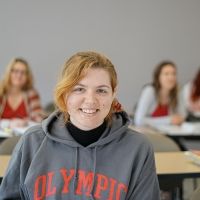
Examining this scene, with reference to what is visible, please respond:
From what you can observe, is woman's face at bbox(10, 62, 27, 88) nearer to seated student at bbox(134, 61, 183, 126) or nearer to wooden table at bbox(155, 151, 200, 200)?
seated student at bbox(134, 61, 183, 126)

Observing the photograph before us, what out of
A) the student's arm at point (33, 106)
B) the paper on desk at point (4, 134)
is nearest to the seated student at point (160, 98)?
the student's arm at point (33, 106)

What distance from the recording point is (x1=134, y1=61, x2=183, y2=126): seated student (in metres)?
3.96

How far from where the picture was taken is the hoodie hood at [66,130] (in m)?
1.55

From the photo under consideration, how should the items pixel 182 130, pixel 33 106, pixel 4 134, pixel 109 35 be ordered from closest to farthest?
pixel 4 134, pixel 182 130, pixel 33 106, pixel 109 35

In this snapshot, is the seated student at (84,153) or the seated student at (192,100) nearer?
the seated student at (84,153)

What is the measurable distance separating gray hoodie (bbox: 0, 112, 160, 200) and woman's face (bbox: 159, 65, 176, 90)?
2.44 metres

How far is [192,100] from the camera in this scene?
443 cm

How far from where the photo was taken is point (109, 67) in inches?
59.2

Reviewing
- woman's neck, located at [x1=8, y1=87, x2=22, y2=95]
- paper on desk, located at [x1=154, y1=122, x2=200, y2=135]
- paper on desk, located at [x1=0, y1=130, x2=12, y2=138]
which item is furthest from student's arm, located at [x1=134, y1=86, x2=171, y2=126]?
paper on desk, located at [x1=0, y1=130, x2=12, y2=138]

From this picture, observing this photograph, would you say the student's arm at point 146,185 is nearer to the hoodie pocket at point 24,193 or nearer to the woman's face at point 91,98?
the woman's face at point 91,98

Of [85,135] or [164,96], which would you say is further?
[164,96]

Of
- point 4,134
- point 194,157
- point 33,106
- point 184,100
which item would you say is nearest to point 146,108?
point 184,100

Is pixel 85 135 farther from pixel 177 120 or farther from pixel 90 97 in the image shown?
pixel 177 120

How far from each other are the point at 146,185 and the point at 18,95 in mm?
2405
